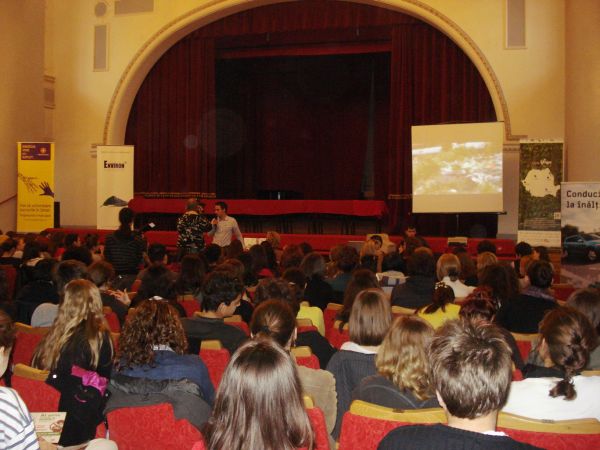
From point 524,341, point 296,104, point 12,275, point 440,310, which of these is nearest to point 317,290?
point 440,310

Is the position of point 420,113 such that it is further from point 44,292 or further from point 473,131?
point 44,292

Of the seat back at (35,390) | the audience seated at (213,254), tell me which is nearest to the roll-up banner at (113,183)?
the audience seated at (213,254)

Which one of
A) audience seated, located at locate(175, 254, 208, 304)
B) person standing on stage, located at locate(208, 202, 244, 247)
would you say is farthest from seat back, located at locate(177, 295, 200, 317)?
person standing on stage, located at locate(208, 202, 244, 247)

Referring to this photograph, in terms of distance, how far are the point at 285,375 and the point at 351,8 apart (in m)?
11.7

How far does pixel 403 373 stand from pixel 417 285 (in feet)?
8.73

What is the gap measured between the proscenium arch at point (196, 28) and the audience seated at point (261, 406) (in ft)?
34.2

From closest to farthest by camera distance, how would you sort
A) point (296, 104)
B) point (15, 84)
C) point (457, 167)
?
point (457, 167) → point (15, 84) → point (296, 104)

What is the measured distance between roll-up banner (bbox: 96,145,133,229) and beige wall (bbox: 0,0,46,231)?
1425mm

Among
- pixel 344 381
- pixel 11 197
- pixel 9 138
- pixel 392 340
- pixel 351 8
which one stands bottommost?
pixel 344 381

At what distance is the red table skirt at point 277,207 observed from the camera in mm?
12086

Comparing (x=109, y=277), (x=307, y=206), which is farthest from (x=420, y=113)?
(x=109, y=277)

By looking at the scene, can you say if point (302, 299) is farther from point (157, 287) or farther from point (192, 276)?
point (157, 287)

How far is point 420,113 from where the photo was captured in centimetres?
1248

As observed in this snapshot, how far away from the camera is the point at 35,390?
2717 millimetres
